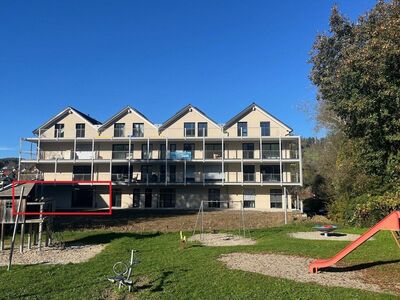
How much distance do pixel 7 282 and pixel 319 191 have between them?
129 feet

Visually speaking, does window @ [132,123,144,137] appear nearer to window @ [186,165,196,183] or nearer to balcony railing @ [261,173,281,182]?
window @ [186,165,196,183]

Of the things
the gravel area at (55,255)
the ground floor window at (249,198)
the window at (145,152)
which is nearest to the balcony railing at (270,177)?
the ground floor window at (249,198)

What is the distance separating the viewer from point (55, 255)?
16047 millimetres

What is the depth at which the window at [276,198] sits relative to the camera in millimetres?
43622

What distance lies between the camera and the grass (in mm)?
9367

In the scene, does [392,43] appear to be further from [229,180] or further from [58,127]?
[58,127]

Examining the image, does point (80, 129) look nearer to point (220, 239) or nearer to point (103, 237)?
point (103, 237)

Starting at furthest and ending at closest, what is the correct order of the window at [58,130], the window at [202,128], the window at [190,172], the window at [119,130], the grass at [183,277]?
the window at [58,130]
the window at [119,130]
the window at [202,128]
the window at [190,172]
the grass at [183,277]

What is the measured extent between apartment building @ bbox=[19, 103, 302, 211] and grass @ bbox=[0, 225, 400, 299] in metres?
25.6

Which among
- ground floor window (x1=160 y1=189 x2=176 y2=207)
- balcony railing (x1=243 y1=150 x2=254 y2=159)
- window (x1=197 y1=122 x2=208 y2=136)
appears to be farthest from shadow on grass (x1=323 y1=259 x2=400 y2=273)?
ground floor window (x1=160 y1=189 x2=176 y2=207)

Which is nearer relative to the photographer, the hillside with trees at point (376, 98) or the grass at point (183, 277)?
the grass at point (183, 277)

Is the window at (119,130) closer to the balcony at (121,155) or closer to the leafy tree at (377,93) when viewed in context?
the balcony at (121,155)

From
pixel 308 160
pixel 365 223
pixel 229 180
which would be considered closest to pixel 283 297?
pixel 365 223

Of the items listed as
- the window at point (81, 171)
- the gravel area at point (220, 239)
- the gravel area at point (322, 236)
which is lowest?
the gravel area at point (220, 239)
